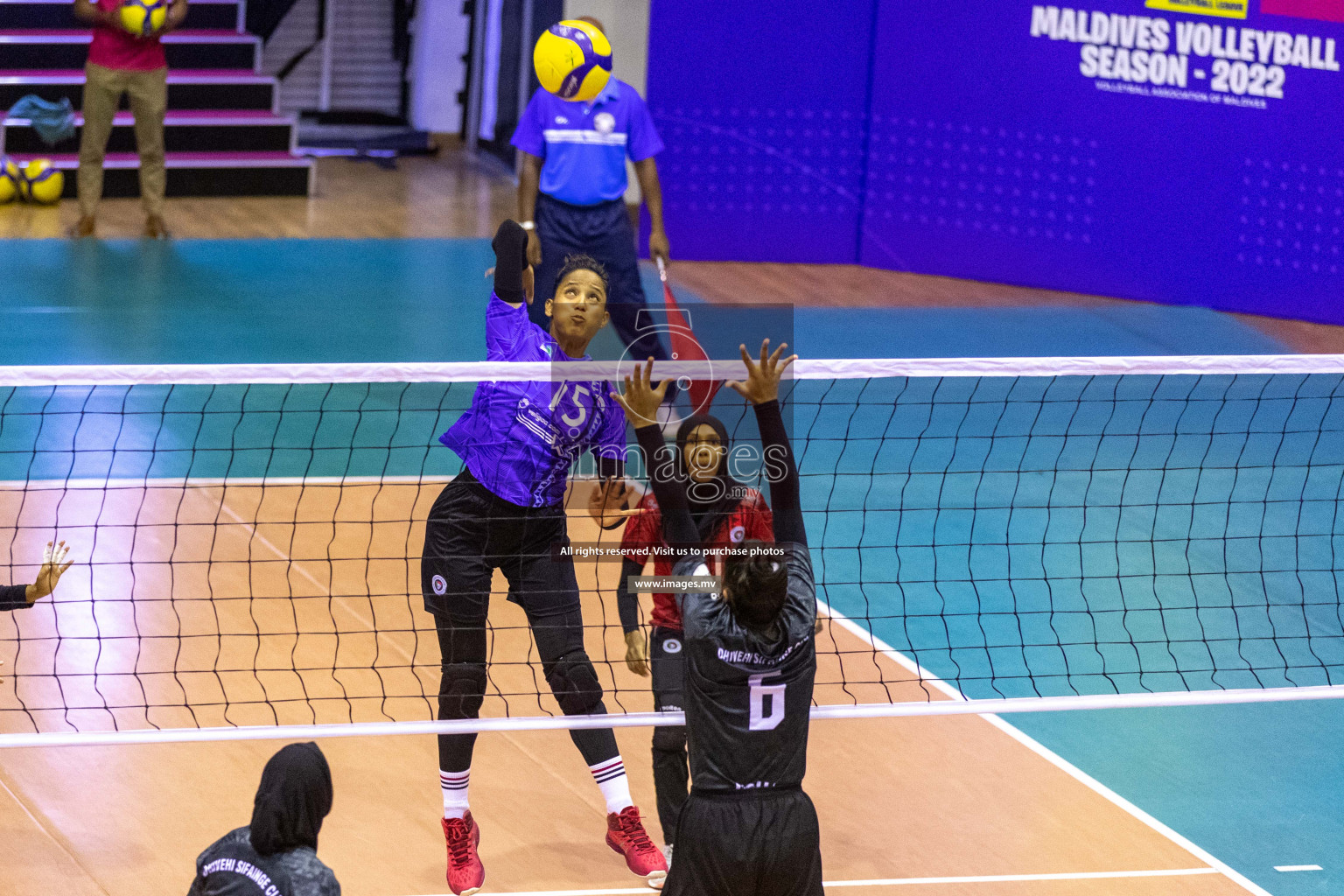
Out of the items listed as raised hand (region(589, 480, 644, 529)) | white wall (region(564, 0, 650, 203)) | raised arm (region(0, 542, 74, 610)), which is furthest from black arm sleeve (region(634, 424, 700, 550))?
white wall (region(564, 0, 650, 203))

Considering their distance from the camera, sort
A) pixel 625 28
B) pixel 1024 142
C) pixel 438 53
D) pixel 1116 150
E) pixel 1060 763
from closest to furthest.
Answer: pixel 1060 763 < pixel 1116 150 < pixel 1024 142 < pixel 625 28 < pixel 438 53

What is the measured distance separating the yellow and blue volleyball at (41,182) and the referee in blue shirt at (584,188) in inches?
271

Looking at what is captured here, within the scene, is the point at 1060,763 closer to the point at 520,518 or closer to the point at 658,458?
the point at 520,518

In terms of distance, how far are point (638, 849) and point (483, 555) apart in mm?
1097

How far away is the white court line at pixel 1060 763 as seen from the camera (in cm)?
543

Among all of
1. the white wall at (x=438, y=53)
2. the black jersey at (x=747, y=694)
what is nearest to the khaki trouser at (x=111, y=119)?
the white wall at (x=438, y=53)

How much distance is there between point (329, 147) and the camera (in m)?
17.2

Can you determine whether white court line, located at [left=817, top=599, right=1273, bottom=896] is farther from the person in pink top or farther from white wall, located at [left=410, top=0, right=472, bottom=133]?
white wall, located at [left=410, top=0, right=472, bottom=133]

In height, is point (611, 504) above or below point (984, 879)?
above

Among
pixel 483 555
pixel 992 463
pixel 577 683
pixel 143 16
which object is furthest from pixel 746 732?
pixel 143 16

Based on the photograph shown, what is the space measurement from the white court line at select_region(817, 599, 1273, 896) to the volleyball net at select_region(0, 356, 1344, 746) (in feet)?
0.12

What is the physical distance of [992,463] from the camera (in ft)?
31.2

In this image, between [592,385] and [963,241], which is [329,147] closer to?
[963,241]

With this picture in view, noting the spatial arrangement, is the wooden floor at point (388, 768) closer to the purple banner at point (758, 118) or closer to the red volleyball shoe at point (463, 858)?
the red volleyball shoe at point (463, 858)
